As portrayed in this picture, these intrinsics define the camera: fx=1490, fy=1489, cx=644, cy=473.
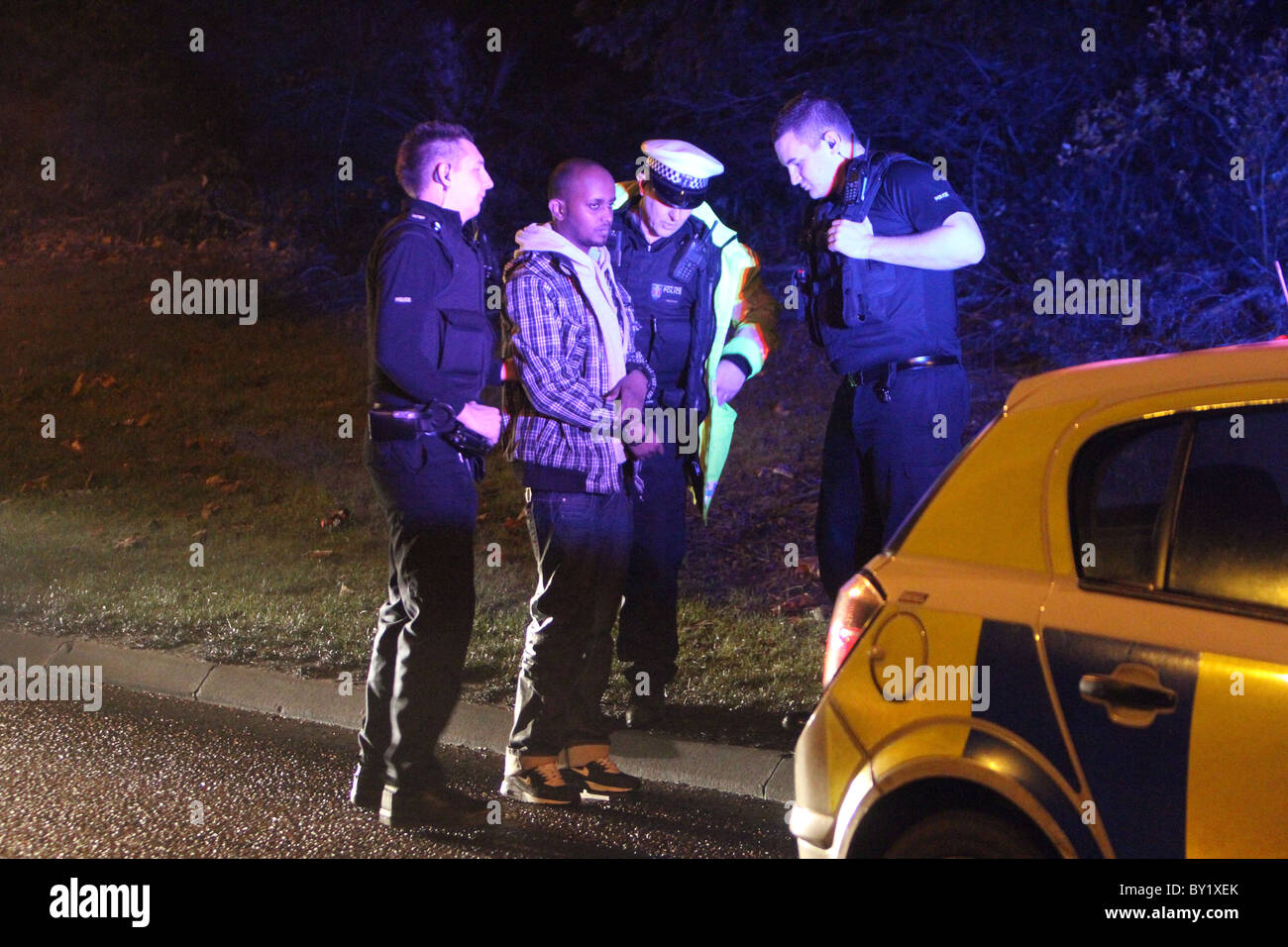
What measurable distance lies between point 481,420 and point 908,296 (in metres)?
1.52

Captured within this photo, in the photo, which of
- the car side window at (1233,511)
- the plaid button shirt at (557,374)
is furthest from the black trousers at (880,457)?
the car side window at (1233,511)

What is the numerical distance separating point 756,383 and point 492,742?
280 inches

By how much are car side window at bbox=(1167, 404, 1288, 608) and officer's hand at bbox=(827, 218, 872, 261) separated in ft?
7.17

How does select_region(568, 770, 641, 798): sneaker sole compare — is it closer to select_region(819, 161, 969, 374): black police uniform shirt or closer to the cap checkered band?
select_region(819, 161, 969, 374): black police uniform shirt

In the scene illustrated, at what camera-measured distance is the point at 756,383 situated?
1269 cm

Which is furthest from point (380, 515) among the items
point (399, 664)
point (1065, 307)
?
point (399, 664)

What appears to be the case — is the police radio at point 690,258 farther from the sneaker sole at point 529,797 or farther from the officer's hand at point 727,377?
the sneaker sole at point 529,797

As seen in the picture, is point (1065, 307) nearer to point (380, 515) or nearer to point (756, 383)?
point (756, 383)

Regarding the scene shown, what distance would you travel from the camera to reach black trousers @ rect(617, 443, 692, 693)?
5.78 m

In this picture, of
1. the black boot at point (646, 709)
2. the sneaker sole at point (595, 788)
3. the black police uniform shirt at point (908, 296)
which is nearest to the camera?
the black police uniform shirt at point (908, 296)

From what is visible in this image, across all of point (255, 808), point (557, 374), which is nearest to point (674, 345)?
point (557, 374)

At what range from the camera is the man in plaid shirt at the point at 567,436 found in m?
5.00

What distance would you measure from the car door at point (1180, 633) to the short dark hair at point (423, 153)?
8.25 feet

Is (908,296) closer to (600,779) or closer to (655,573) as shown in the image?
(655,573)
